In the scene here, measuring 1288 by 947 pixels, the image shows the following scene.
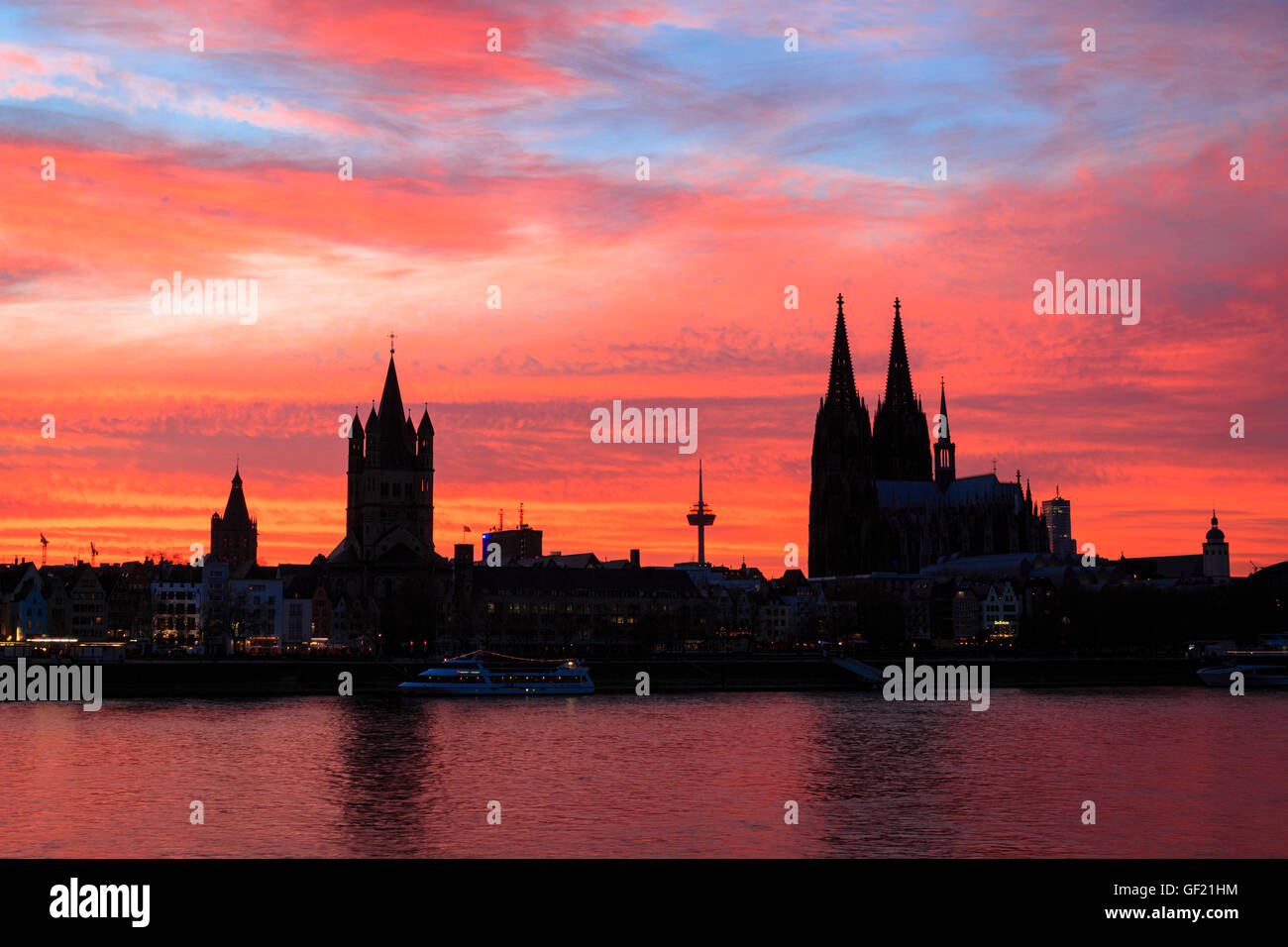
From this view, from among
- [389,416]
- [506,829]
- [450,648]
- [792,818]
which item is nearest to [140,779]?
[506,829]

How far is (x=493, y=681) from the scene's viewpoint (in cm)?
10394

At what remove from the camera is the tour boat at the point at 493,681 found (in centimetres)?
10081

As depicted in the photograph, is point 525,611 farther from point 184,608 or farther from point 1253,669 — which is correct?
point 1253,669

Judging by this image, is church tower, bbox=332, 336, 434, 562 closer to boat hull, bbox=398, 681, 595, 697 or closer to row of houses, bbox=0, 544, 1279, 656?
row of houses, bbox=0, 544, 1279, 656

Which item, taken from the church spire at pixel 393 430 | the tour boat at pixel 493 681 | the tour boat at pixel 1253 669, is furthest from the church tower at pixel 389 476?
the tour boat at pixel 1253 669

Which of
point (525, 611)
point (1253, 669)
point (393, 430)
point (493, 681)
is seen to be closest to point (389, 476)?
point (393, 430)

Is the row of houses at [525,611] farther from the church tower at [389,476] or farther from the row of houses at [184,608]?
the church tower at [389,476]

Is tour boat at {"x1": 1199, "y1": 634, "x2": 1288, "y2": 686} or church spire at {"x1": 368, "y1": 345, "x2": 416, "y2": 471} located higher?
church spire at {"x1": 368, "y1": 345, "x2": 416, "y2": 471}

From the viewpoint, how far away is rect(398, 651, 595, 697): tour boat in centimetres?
10081

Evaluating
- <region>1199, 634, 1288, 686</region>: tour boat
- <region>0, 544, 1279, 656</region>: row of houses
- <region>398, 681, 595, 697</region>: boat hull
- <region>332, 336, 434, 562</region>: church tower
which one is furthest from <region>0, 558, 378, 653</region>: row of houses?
<region>1199, 634, 1288, 686</region>: tour boat

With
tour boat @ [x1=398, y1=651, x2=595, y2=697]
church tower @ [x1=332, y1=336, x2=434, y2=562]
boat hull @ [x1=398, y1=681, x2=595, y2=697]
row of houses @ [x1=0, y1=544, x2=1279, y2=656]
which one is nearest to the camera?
boat hull @ [x1=398, y1=681, x2=595, y2=697]

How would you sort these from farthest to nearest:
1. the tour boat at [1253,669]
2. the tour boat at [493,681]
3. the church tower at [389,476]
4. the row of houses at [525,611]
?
1. the church tower at [389,476]
2. the row of houses at [525,611]
3. the tour boat at [1253,669]
4. the tour boat at [493,681]
